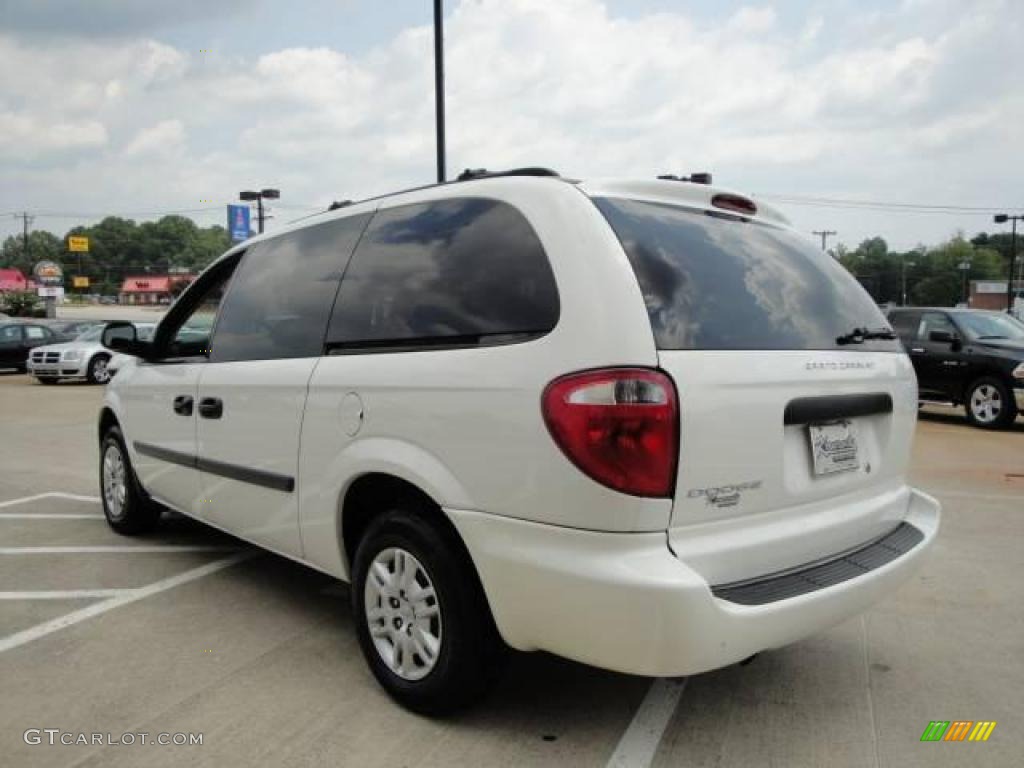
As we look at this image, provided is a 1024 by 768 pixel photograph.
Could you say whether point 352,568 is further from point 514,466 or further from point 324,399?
point 514,466

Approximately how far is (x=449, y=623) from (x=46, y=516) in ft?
15.0

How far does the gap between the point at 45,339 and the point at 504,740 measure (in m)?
23.1

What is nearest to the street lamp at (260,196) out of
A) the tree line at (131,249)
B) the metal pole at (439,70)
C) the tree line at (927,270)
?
the metal pole at (439,70)

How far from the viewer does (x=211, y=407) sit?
12.8ft

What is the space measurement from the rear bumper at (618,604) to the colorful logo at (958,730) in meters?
0.64

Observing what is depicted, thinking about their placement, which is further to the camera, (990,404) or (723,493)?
(990,404)

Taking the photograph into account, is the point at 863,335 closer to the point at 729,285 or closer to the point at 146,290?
the point at 729,285

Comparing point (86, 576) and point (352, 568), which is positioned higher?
point (352, 568)

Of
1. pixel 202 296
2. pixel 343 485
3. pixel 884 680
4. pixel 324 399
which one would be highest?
pixel 202 296

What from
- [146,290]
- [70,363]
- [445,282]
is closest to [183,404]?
[445,282]

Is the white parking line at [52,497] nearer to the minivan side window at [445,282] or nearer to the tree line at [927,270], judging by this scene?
the minivan side window at [445,282]

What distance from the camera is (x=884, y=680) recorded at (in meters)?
3.21

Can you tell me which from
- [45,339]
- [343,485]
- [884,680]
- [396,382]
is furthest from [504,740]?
[45,339]

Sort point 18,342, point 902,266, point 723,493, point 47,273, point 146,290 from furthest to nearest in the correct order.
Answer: point 146,290 < point 902,266 < point 47,273 < point 18,342 < point 723,493
